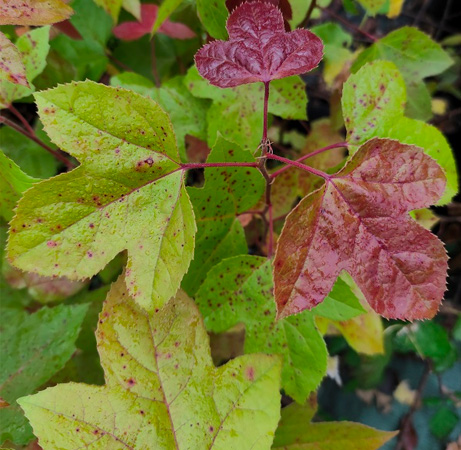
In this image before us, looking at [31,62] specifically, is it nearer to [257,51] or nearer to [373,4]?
[257,51]

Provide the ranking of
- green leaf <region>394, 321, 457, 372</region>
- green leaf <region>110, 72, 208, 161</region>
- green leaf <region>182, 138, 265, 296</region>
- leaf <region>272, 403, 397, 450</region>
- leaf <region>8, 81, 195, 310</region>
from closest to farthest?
leaf <region>8, 81, 195, 310</region> → green leaf <region>182, 138, 265, 296</region> → leaf <region>272, 403, 397, 450</region> → green leaf <region>110, 72, 208, 161</region> → green leaf <region>394, 321, 457, 372</region>

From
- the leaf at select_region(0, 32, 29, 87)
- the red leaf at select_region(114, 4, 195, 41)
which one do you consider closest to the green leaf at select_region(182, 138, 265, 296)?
the leaf at select_region(0, 32, 29, 87)

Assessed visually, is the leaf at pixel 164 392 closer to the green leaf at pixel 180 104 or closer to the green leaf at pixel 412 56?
the green leaf at pixel 180 104

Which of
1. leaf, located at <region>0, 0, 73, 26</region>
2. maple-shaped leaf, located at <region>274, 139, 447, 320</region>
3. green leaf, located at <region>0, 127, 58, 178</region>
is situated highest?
leaf, located at <region>0, 0, 73, 26</region>

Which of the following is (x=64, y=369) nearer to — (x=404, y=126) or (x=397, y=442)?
(x=404, y=126)

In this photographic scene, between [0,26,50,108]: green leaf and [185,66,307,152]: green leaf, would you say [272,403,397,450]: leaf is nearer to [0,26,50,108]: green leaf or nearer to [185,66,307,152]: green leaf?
[185,66,307,152]: green leaf

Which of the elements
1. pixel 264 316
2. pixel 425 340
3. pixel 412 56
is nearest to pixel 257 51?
pixel 264 316
